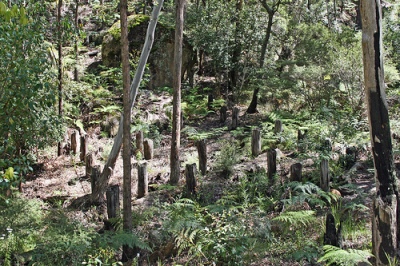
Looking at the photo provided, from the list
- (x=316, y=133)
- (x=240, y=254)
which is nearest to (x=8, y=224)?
(x=240, y=254)

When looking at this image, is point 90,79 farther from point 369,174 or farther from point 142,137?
point 369,174

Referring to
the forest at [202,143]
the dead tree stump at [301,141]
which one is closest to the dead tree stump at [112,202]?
the forest at [202,143]

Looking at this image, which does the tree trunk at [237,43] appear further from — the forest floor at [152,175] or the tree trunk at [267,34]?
the forest floor at [152,175]

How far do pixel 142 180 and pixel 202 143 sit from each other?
5.73 ft

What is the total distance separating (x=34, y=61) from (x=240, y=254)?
3958 mm

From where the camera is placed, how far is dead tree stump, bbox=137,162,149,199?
912 centimetres

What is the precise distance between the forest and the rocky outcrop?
0.20 ft

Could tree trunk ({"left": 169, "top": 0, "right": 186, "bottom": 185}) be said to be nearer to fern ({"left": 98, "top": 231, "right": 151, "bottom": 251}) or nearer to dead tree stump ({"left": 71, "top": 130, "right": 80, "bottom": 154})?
fern ({"left": 98, "top": 231, "right": 151, "bottom": 251})

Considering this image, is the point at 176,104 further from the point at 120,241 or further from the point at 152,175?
the point at 120,241

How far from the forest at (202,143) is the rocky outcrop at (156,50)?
62 millimetres

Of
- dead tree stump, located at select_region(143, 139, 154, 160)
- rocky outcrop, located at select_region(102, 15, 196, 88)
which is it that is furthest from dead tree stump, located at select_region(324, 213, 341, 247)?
rocky outcrop, located at select_region(102, 15, 196, 88)

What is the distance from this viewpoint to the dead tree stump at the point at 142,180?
9.12 metres

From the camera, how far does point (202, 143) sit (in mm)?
9852

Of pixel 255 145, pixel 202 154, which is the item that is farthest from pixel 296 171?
pixel 255 145
